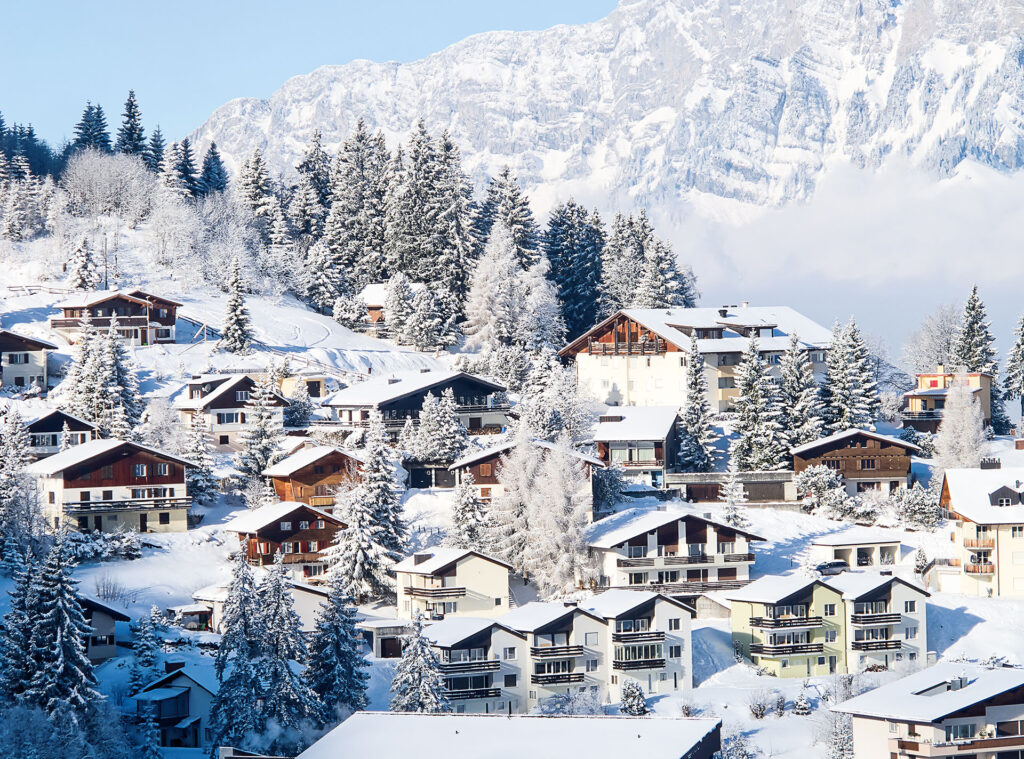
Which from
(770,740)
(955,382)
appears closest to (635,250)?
(955,382)

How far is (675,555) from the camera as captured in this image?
85312 mm

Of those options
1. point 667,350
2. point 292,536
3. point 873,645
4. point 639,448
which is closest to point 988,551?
point 873,645

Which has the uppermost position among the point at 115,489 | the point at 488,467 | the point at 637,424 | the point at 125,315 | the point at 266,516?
the point at 125,315

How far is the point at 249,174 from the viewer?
498 feet

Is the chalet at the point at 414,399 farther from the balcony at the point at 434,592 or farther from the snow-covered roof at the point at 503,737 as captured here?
the snow-covered roof at the point at 503,737

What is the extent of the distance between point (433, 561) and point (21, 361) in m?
40.8

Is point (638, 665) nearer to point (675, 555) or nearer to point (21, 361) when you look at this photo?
point (675, 555)

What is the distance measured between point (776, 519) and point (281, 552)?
93.2 feet

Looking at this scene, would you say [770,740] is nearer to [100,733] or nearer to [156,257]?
[100,733]

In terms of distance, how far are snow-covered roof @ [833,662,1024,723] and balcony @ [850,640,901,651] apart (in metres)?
13.4

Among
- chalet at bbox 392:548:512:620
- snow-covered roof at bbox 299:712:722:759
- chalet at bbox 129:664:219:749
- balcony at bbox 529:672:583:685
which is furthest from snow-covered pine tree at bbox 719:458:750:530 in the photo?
chalet at bbox 129:664:219:749

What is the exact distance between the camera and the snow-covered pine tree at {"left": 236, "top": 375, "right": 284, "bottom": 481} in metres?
93.8

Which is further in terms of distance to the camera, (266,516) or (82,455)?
(82,455)

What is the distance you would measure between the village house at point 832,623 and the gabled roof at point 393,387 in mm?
28485
